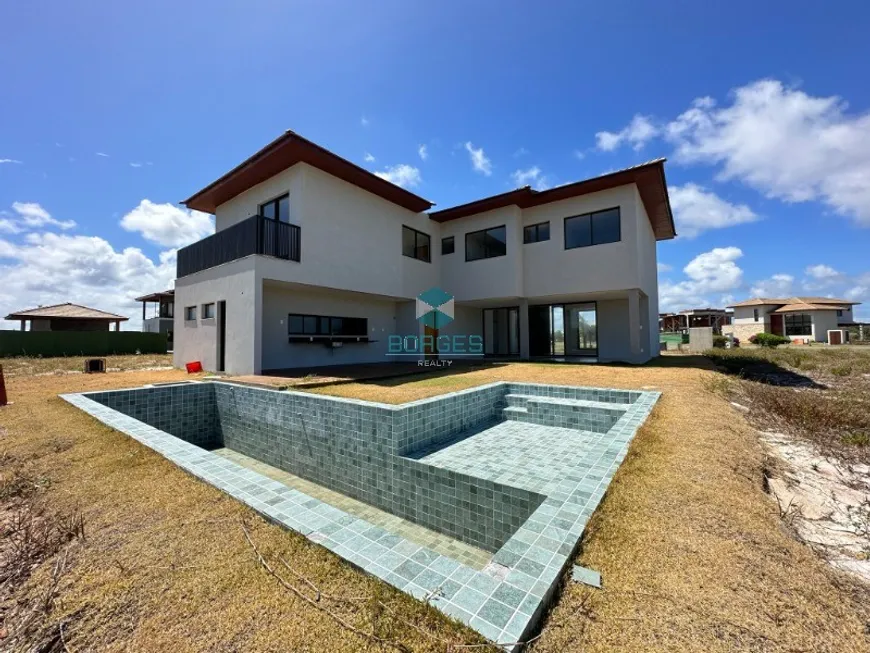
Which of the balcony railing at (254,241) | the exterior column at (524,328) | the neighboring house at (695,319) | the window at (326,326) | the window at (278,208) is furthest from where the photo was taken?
the neighboring house at (695,319)

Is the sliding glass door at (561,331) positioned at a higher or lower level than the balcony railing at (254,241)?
lower

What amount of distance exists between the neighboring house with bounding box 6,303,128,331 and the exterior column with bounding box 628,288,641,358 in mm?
35592

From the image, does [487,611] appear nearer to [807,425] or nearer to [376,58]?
[807,425]

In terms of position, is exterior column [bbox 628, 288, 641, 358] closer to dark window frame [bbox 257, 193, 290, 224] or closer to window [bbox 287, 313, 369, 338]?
window [bbox 287, 313, 369, 338]

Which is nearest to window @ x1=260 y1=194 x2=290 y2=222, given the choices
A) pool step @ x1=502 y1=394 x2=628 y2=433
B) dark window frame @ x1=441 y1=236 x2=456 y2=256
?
dark window frame @ x1=441 y1=236 x2=456 y2=256

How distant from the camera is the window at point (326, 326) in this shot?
475 inches

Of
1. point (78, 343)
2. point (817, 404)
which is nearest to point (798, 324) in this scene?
point (817, 404)

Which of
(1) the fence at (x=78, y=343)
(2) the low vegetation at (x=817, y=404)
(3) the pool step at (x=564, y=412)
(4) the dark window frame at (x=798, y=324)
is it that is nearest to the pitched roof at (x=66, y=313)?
(1) the fence at (x=78, y=343)

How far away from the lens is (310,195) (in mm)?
10797

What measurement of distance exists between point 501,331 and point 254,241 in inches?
464

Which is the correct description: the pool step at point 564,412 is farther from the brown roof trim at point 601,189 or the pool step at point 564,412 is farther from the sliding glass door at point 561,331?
the sliding glass door at point 561,331

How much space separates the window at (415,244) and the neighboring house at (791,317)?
33773 millimetres

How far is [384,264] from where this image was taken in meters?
13.2

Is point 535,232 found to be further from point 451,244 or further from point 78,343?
point 78,343
